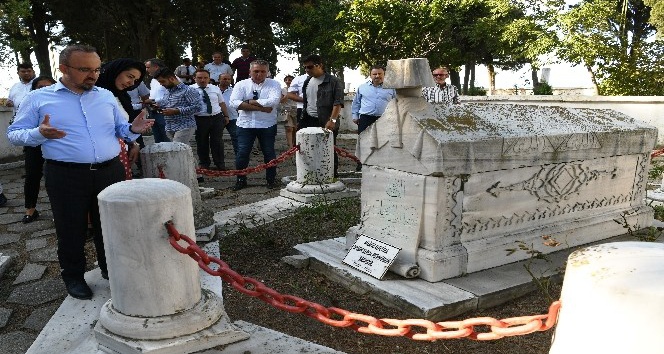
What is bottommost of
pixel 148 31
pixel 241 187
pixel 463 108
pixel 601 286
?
pixel 241 187

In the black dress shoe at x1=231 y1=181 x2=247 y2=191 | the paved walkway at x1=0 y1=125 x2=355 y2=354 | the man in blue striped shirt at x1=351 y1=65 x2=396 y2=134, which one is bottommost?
the paved walkway at x1=0 y1=125 x2=355 y2=354

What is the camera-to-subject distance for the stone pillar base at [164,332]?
8.70 feet

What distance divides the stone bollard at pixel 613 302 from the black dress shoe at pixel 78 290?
3071 millimetres

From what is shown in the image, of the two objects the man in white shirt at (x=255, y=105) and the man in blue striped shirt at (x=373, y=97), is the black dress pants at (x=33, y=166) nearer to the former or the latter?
the man in white shirt at (x=255, y=105)

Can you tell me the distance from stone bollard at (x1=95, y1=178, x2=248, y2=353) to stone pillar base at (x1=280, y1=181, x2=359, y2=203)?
3.86m

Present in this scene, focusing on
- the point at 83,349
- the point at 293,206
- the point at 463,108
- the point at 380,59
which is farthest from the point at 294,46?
the point at 83,349

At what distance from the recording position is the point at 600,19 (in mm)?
16219

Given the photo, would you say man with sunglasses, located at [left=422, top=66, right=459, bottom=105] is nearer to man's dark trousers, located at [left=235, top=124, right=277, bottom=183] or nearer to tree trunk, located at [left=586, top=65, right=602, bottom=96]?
man's dark trousers, located at [left=235, top=124, right=277, bottom=183]

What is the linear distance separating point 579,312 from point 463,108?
106 inches

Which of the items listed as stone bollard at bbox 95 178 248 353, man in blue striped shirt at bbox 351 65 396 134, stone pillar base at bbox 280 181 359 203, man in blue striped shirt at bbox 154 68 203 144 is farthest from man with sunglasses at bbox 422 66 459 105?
stone bollard at bbox 95 178 248 353

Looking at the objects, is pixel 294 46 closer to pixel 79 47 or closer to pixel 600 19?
pixel 600 19

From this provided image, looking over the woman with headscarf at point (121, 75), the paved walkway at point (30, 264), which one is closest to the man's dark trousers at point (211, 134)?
the paved walkway at point (30, 264)

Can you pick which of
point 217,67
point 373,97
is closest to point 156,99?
point 373,97

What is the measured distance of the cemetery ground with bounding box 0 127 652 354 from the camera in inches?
124
